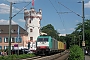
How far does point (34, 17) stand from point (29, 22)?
282 centimetres

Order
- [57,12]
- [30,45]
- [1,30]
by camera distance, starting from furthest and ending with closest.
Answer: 1. [1,30]
2. [30,45]
3. [57,12]

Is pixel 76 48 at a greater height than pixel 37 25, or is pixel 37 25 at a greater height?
pixel 37 25

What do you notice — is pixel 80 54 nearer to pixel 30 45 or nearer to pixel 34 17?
pixel 30 45

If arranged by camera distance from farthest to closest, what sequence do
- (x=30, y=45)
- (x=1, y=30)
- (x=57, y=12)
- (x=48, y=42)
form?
1. (x=1, y=30)
2. (x=30, y=45)
3. (x=48, y=42)
4. (x=57, y=12)

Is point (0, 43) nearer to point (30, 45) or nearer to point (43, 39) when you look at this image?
point (30, 45)

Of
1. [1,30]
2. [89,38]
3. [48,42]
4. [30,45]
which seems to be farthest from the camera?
[1,30]

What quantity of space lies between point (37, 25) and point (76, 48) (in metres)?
71.9

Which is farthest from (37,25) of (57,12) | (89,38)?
(57,12)

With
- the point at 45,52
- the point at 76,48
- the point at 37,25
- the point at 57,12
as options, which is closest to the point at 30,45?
the point at 45,52

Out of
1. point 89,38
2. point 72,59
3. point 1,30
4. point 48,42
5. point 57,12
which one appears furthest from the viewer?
point 1,30

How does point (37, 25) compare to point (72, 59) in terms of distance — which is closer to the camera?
point (72, 59)

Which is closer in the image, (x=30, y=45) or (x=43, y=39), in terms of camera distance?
(x=43, y=39)

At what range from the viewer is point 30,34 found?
95.2 meters

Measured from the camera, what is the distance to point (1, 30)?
311ft
